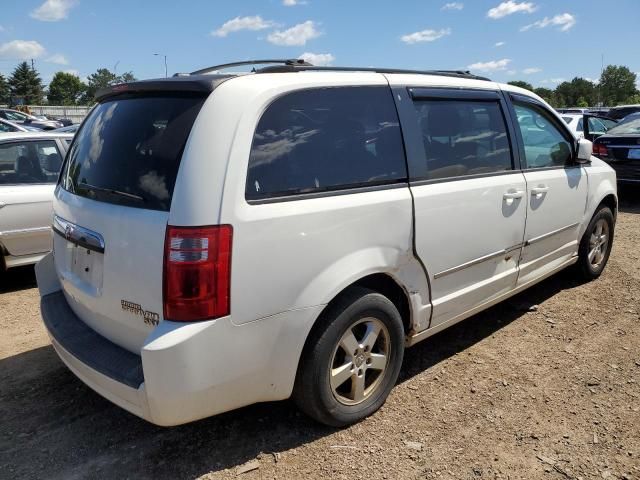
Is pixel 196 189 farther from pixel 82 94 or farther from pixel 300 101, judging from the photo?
pixel 82 94

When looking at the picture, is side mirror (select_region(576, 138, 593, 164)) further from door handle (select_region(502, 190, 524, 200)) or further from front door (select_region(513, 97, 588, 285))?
door handle (select_region(502, 190, 524, 200))

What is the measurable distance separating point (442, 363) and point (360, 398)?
3.14 feet

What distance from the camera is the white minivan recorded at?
7.32 ft

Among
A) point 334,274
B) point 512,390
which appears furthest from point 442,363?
point 334,274

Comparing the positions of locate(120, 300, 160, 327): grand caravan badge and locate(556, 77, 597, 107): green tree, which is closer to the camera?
locate(120, 300, 160, 327): grand caravan badge

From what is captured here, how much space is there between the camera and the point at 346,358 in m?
2.81

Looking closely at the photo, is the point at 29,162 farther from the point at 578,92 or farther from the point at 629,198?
the point at 578,92

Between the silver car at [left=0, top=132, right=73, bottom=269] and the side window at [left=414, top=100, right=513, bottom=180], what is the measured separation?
3963mm

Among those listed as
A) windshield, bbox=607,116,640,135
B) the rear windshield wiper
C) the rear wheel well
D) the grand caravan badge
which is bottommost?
the rear wheel well

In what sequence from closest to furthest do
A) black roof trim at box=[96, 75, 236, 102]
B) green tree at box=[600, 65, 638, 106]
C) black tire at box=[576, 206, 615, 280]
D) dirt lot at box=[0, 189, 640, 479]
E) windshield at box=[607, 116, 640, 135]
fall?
black roof trim at box=[96, 75, 236, 102], dirt lot at box=[0, 189, 640, 479], black tire at box=[576, 206, 615, 280], windshield at box=[607, 116, 640, 135], green tree at box=[600, 65, 638, 106]

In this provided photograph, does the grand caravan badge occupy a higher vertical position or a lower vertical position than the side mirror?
lower

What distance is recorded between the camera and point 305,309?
247 centimetres

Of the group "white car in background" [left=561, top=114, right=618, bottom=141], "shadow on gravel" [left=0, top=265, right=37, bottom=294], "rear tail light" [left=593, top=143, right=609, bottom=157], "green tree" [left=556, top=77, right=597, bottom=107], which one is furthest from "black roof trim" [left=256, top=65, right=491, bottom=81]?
"green tree" [left=556, top=77, right=597, bottom=107]

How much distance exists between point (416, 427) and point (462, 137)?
1826 millimetres
